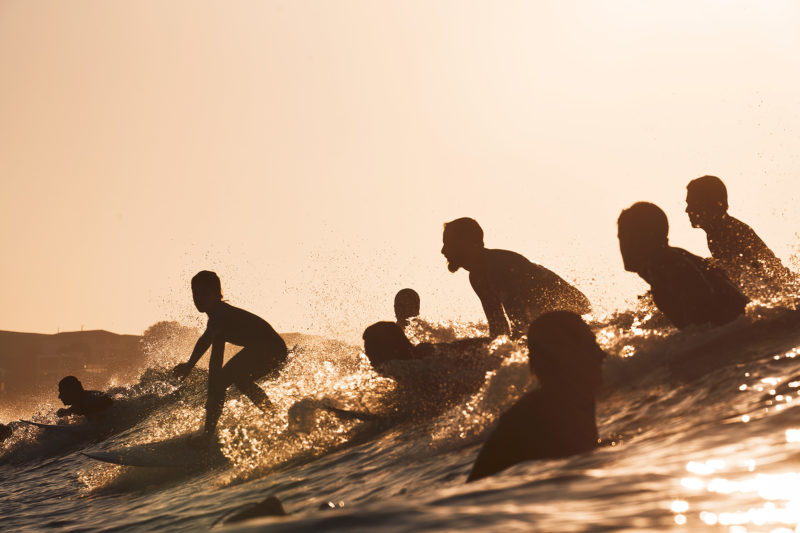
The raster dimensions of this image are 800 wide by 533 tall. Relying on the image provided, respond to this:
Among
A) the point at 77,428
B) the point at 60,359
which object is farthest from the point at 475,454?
the point at 60,359

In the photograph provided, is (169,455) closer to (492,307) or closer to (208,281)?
(208,281)

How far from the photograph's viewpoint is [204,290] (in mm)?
9383

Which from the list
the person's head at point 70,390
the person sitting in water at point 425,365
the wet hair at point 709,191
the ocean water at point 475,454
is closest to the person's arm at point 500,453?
the ocean water at point 475,454

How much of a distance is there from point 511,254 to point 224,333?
347 centimetres

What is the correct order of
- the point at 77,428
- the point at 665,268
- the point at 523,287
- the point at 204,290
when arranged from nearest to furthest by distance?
the point at 665,268 < the point at 523,287 < the point at 204,290 < the point at 77,428

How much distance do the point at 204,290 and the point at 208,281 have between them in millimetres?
122

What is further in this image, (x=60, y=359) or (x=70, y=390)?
(x=60, y=359)

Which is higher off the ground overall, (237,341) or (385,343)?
(237,341)

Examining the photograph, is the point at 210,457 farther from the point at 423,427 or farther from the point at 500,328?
the point at 500,328

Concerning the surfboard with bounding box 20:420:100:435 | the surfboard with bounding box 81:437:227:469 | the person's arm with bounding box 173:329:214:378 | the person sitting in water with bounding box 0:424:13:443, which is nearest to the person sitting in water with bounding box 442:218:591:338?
the person's arm with bounding box 173:329:214:378

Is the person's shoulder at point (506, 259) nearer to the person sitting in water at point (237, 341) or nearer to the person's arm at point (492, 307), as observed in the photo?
the person's arm at point (492, 307)

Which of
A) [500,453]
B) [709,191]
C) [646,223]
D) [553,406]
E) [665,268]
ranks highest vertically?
[709,191]

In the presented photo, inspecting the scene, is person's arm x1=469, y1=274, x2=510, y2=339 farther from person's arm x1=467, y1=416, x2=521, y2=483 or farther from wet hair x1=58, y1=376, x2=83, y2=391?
wet hair x1=58, y1=376, x2=83, y2=391

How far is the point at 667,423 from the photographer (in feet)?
15.2
